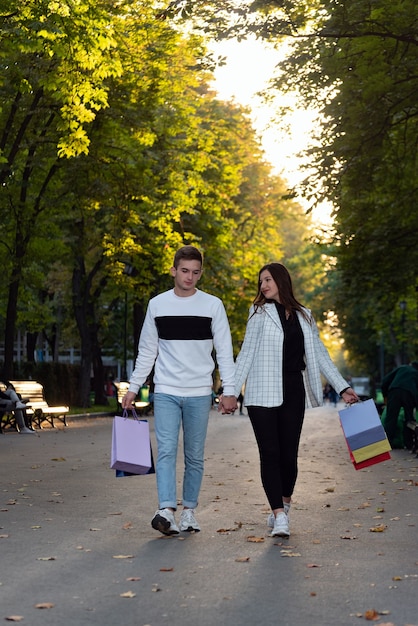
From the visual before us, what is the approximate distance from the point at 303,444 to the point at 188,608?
17729mm

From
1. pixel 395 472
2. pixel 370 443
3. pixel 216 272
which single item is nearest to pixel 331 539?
pixel 370 443

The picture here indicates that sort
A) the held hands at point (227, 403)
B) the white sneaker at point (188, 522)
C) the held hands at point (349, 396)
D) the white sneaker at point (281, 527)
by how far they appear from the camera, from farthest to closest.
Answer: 1. the white sneaker at point (188, 522)
2. the held hands at point (349, 396)
3. the white sneaker at point (281, 527)
4. the held hands at point (227, 403)

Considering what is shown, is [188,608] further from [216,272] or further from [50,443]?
[216,272]

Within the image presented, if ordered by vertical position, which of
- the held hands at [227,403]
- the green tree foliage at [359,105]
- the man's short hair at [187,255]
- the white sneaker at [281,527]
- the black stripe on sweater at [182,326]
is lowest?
the white sneaker at [281,527]

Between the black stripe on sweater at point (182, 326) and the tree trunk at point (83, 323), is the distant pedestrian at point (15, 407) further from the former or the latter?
the black stripe on sweater at point (182, 326)

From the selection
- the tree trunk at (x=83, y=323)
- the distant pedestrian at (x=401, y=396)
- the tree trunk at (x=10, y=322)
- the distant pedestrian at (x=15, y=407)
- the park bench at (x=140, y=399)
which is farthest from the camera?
the tree trunk at (x=83, y=323)

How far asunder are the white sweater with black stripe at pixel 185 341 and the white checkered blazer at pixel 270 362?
6.4 inches

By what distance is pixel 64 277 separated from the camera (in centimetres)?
4994

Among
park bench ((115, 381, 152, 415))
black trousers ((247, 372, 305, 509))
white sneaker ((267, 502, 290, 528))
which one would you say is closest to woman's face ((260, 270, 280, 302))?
black trousers ((247, 372, 305, 509))

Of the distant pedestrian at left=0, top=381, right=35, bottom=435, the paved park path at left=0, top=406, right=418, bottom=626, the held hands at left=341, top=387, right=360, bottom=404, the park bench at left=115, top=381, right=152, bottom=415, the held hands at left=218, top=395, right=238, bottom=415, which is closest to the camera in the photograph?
the paved park path at left=0, top=406, right=418, bottom=626

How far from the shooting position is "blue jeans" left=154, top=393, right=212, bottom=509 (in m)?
8.67

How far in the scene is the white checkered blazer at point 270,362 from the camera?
8.68m

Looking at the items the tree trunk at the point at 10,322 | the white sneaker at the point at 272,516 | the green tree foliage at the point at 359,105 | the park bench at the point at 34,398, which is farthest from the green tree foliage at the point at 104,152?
the white sneaker at the point at 272,516

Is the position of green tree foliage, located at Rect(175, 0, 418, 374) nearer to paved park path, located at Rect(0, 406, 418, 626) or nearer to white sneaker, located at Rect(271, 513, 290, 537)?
paved park path, located at Rect(0, 406, 418, 626)
